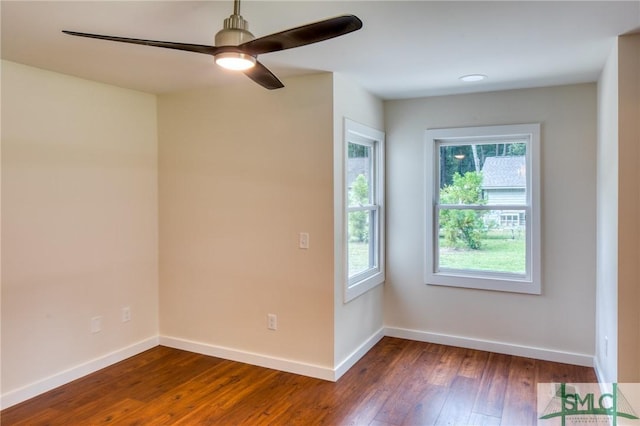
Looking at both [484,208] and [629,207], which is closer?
[629,207]

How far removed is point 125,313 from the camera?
369 centimetres

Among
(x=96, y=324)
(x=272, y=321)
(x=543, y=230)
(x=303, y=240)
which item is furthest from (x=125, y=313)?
(x=543, y=230)

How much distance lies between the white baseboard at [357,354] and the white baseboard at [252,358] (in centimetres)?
8

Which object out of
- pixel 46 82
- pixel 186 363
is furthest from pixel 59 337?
pixel 46 82

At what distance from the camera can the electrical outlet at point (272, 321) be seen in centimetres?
345

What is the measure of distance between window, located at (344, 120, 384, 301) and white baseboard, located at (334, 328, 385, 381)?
50 cm

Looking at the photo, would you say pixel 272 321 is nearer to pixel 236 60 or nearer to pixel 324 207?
pixel 324 207

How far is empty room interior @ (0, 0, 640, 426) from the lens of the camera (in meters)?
2.42

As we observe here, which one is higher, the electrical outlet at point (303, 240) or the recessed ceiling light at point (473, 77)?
the recessed ceiling light at point (473, 77)

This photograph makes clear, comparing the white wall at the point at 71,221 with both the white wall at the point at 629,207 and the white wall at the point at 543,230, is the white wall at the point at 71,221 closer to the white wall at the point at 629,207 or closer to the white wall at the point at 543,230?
the white wall at the point at 543,230

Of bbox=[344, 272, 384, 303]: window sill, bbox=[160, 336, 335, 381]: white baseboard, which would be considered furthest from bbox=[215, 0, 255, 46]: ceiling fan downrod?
bbox=[160, 336, 335, 381]: white baseboard

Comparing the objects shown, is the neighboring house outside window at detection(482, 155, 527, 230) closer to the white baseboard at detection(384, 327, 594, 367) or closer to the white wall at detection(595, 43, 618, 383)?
the white wall at detection(595, 43, 618, 383)

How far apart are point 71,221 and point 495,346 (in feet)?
12.4

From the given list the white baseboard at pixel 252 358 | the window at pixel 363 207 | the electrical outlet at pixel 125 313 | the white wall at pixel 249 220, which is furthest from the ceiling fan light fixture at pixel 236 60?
the electrical outlet at pixel 125 313
